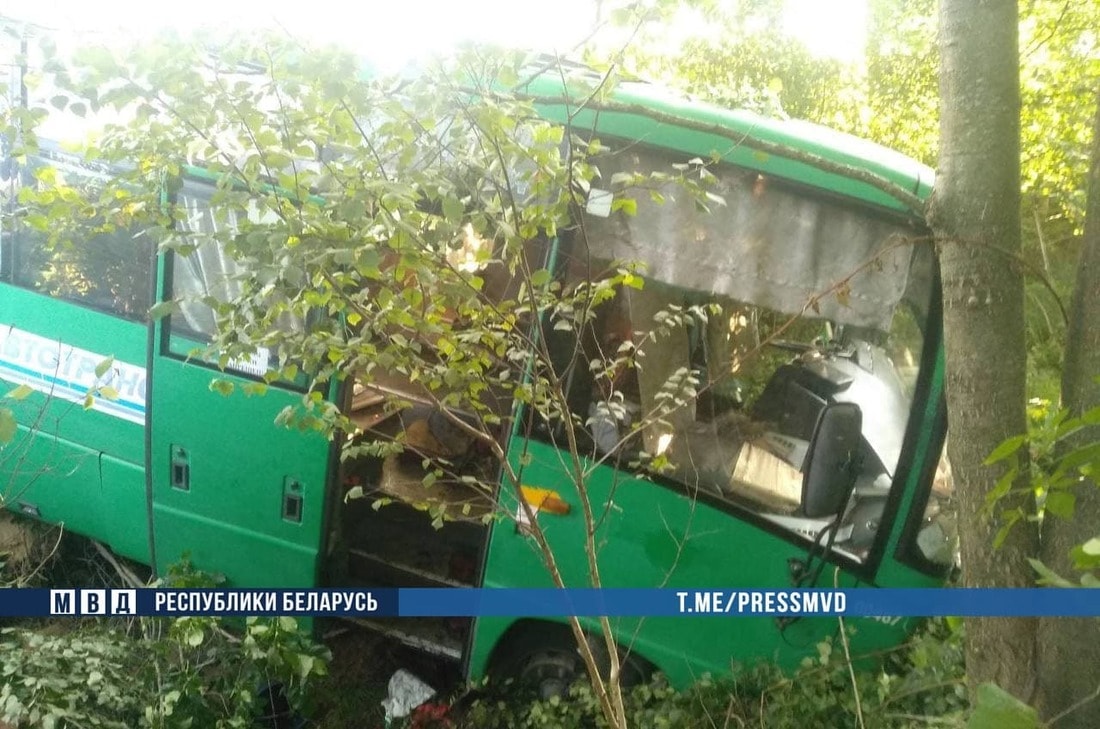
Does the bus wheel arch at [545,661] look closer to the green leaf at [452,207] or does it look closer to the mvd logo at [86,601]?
the mvd logo at [86,601]

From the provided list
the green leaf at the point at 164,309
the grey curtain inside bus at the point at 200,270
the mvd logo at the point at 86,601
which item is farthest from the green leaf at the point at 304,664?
the green leaf at the point at 164,309

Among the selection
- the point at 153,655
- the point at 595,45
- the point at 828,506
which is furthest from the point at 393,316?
the point at 153,655

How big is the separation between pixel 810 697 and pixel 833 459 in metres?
0.83

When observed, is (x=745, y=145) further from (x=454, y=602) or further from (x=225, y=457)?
(x=225, y=457)

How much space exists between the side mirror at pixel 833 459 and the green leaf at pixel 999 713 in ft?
4.55

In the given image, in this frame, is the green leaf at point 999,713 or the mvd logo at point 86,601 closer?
the green leaf at point 999,713

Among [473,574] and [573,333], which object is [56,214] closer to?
[573,333]

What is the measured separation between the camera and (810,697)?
9.13ft

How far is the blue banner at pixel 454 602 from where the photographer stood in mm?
2260

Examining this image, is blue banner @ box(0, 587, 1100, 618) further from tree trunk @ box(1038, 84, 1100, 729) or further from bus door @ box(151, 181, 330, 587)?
bus door @ box(151, 181, 330, 587)

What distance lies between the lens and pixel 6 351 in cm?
370

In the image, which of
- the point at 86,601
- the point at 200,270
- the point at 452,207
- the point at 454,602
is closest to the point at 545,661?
the point at 454,602

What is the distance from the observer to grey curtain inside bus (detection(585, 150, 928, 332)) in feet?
8.96

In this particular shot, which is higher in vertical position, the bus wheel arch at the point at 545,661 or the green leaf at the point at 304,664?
the green leaf at the point at 304,664
